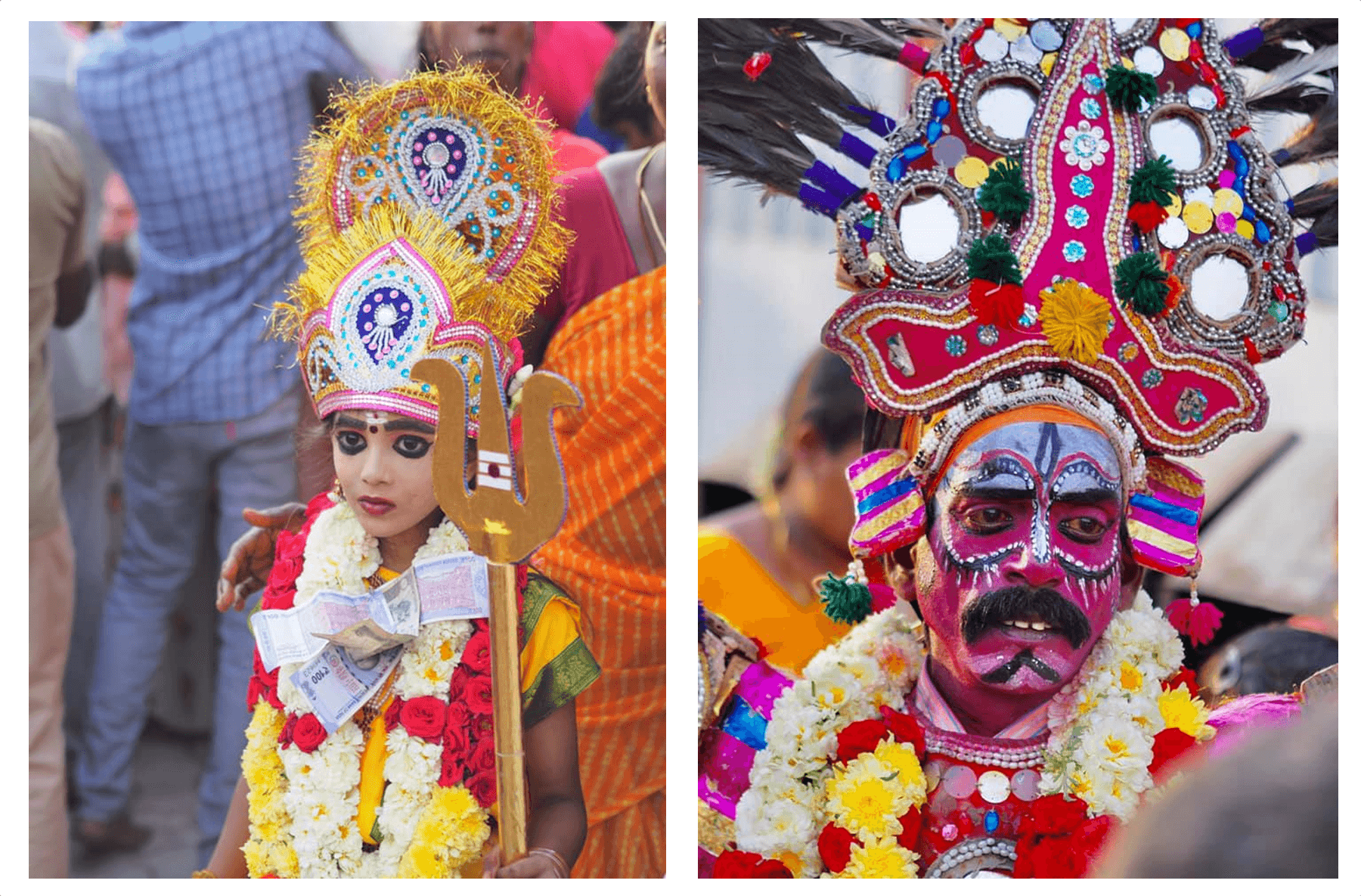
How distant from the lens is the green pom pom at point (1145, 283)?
11.2 ft

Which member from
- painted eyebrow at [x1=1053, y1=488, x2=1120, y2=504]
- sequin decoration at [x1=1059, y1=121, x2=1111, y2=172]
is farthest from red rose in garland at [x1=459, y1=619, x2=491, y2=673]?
sequin decoration at [x1=1059, y1=121, x2=1111, y2=172]

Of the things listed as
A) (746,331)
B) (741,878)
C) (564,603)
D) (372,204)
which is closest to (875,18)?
(746,331)

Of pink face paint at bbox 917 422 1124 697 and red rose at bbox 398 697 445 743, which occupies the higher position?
pink face paint at bbox 917 422 1124 697

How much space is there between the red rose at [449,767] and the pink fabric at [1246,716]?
1.72 metres

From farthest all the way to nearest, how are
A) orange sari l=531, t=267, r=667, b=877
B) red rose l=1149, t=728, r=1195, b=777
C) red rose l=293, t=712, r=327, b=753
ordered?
orange sari l=531, t=267, r=667, b=877 < red rose l=293, t=712, r=327, b=753 < red rose l=1149, t=728, r=1195, b=777

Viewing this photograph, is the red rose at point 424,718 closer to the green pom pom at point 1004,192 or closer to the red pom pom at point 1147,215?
the green pom pom at point 1004,192

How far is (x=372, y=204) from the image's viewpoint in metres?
3.54

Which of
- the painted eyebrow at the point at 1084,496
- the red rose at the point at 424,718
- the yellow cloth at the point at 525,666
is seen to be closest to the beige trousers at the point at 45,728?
the yellow cloth at the point at 525,666

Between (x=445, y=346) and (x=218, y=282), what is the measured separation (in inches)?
23.7

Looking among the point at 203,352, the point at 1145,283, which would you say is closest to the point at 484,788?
the point at 203,352

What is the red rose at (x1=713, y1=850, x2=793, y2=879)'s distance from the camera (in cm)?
347

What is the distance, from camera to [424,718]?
3.44m

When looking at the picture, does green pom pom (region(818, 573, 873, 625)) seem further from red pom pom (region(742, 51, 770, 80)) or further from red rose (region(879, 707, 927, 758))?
red pom pom (region(742, 51, 770, 80))

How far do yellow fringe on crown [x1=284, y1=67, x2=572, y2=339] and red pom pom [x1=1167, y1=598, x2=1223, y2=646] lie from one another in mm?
1680
